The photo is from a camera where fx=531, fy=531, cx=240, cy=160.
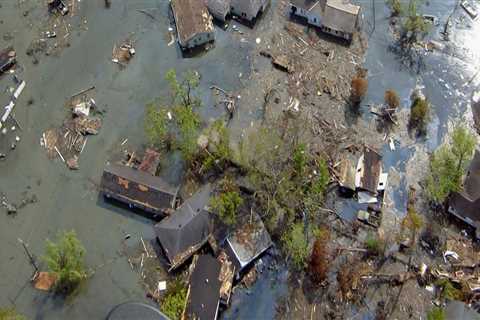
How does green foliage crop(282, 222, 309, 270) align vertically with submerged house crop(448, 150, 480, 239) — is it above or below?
below

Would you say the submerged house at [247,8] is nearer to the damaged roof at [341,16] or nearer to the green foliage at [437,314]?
the damaged roof at [341,16]

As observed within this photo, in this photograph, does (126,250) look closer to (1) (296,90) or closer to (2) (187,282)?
(2) (187,282)

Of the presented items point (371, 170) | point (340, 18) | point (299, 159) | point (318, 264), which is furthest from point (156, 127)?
point (340, 18)

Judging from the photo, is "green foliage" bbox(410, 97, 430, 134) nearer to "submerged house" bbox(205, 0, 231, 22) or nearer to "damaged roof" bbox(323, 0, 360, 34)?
"damaged roof" bbox(323, 0, 360, 34)

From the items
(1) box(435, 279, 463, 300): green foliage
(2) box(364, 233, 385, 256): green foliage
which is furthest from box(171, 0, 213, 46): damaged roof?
(1) box(435, 279, 463, 300): green foliage

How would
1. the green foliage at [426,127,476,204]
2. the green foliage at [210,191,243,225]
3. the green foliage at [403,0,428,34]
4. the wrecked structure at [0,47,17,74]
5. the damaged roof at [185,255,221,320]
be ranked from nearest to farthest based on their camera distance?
the damaged roof at [185,255,221,320] → the green foliage at [210,191,243,225] → the green foliage at [426,127,476,204] → the wrecked structure at [0,47,17,74] → the green foliage at [403,0,428,34]

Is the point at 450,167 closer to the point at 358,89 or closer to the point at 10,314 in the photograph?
the point at 358,89
